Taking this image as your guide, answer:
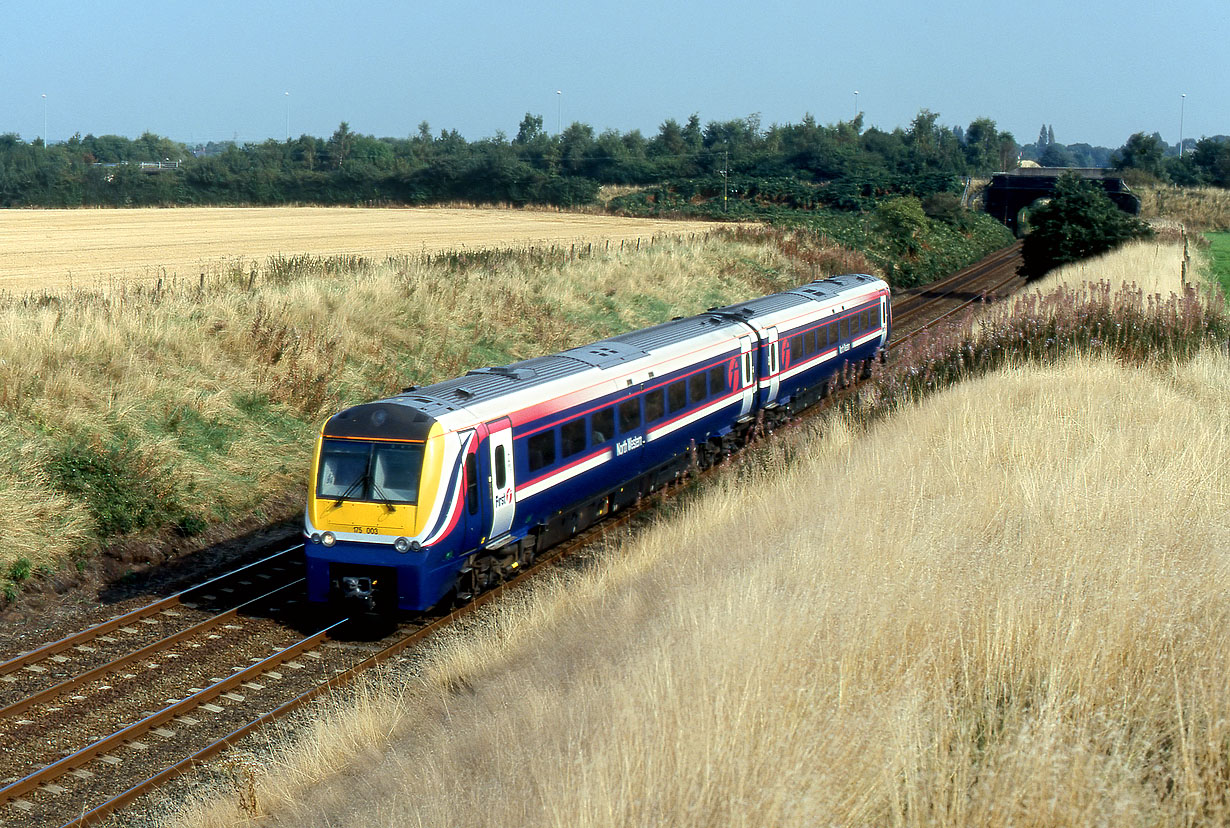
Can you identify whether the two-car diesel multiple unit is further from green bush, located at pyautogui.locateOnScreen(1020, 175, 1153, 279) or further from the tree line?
the tree line

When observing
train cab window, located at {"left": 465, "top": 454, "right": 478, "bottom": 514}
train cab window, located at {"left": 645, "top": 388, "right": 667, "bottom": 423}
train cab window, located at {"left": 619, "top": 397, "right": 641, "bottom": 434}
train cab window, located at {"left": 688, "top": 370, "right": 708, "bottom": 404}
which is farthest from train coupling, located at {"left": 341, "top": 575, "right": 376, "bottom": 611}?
train cab window, located at {"left": 688, "top": 370, "right": 708, "bottom": 404}

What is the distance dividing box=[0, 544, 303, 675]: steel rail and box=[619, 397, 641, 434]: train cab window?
5221 mm

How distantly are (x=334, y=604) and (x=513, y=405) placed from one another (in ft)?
10.0

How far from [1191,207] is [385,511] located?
85095 millimetres

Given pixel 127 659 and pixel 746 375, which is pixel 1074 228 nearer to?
pixel 746 375

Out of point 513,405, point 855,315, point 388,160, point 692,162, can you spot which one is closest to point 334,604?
point 513,405

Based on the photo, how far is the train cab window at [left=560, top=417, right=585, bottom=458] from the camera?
13852 millimetres

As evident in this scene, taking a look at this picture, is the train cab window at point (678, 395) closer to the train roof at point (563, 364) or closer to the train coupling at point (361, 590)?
the train roof at point (563, 364)

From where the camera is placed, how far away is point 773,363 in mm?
20266

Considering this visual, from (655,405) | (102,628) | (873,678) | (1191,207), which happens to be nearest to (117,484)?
(102,628)

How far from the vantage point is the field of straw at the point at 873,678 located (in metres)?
4.46

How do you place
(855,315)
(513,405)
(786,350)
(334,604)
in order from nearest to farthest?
(334,604), (513,405), (786,350), (855,315)

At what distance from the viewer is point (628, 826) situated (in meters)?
4.46

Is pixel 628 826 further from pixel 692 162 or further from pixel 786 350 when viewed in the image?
pixel 692 162
